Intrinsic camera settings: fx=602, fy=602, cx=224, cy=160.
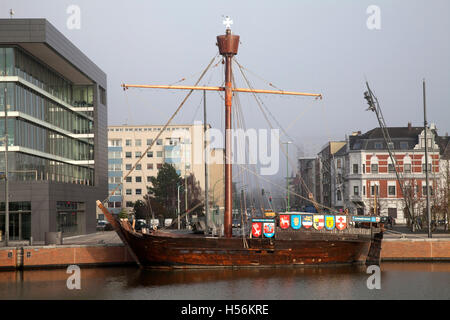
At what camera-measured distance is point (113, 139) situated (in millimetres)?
118500

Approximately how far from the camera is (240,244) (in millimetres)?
34562

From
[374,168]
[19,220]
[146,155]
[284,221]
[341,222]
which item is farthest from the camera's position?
[146,155]

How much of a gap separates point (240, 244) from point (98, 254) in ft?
29.6

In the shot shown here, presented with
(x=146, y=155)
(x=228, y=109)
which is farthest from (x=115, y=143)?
(x=228, y=109)

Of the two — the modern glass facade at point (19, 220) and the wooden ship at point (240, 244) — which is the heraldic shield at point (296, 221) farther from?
the modern glass facade at point (19, 220)

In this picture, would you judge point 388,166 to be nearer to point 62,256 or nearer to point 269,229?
point 269,229

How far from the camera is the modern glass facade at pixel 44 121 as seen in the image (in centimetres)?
4734

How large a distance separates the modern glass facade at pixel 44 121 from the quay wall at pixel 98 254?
12.7 metres

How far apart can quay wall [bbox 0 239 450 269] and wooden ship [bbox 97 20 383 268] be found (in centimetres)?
202

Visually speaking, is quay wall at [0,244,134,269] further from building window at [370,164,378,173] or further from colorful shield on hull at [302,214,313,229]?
building window at [370,164,378,173]

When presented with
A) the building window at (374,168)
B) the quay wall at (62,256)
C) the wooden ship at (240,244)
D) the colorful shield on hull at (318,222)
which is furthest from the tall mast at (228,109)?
the building window at (374,168)
